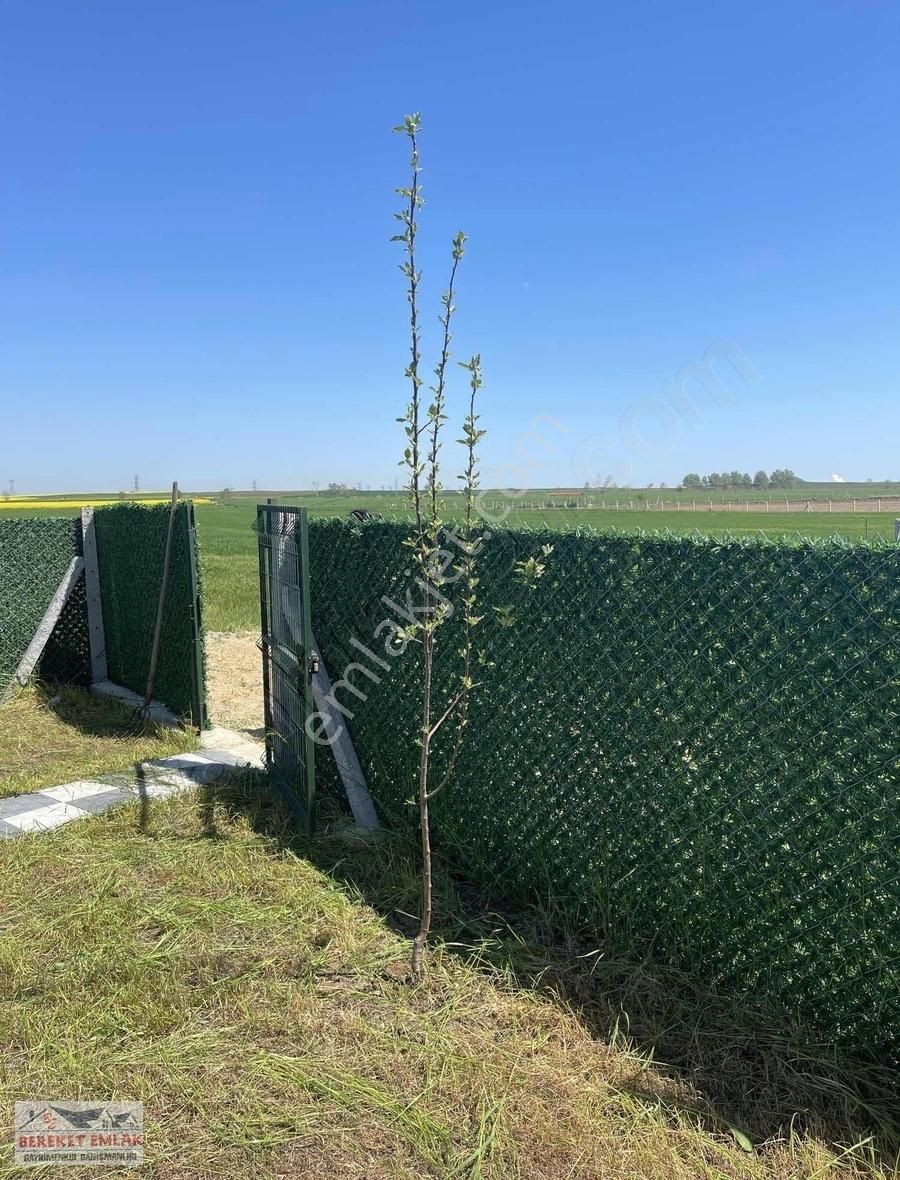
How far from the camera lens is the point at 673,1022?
2.65 metres

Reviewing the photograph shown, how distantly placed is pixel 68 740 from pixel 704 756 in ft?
17.9

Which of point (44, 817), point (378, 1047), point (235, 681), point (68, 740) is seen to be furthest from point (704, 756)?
point (235, 681)

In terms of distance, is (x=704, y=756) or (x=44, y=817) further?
(x=44, y=817)

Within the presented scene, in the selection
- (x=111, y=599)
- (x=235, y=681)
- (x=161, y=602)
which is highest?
(x=161, y=602)

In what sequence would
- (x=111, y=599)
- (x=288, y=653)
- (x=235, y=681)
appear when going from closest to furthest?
(x=288, y=653), (x=111, y=599), (x=235, y=681)

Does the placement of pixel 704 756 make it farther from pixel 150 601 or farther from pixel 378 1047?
pixel 150 601

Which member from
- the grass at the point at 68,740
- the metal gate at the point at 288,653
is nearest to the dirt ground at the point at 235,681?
the grass at the point at 68,740

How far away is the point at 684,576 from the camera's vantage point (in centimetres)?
273

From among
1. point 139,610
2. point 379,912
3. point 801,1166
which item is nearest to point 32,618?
point 139,610

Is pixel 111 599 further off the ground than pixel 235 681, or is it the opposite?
pixel 111 599

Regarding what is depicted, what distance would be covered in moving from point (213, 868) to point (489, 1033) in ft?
5.78

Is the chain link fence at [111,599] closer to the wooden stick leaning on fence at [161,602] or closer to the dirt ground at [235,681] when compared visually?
the wooden stick leaning on fence at [161,602]

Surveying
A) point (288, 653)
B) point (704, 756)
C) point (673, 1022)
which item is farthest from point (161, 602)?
point (673, 1022)

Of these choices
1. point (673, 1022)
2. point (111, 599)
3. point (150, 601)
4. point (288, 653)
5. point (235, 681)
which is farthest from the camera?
point (235, 681)
